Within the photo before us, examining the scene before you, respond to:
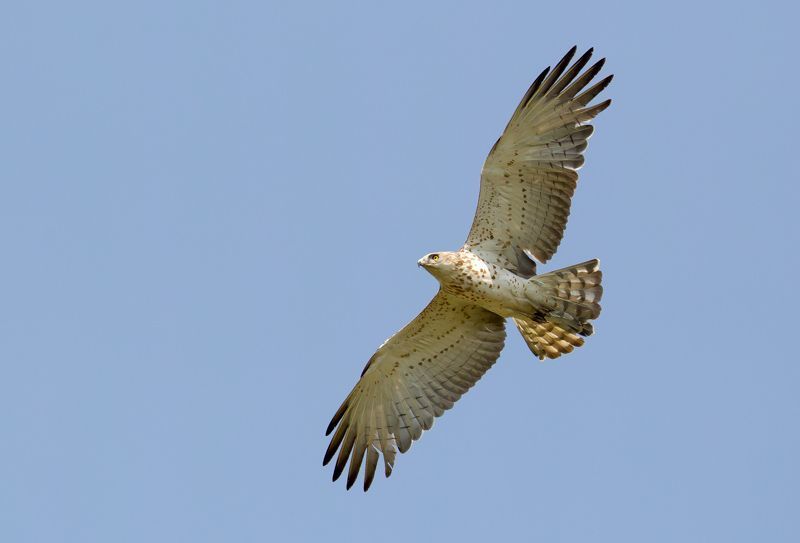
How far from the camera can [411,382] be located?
688 inches

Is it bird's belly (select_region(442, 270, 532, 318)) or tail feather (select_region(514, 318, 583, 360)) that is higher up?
bird's belly (select_region(442, 270, 532, 318))

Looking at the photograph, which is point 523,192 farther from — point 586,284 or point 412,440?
point 412,440

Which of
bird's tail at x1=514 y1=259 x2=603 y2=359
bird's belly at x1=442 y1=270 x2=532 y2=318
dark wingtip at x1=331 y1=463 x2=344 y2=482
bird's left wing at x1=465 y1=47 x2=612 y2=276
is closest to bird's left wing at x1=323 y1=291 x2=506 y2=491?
dark wingtip at x1=331 y1=463 x2=344 y2=482

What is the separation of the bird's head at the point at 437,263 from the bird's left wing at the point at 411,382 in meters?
1.07

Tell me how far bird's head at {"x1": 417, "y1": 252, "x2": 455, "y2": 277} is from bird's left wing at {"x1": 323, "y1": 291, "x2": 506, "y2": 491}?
1.07m

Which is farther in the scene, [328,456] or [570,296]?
[328,456]

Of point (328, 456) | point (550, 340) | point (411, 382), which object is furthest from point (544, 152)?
point (328, 456)

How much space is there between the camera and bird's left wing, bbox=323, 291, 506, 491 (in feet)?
56.6

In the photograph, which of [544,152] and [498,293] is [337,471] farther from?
[544,152]

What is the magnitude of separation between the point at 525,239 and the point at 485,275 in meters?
0.75

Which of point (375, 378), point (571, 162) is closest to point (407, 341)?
point (375, 378)

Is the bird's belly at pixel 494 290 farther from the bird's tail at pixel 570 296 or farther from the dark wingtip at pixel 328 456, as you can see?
the dark wingtip at pixel 328 456

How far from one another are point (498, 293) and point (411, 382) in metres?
1.82

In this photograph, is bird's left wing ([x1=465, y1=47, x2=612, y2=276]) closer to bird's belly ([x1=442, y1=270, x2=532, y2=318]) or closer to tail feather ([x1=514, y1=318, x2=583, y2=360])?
bird's belly ([x1=442, y1=270, x2=532, y2=318])
